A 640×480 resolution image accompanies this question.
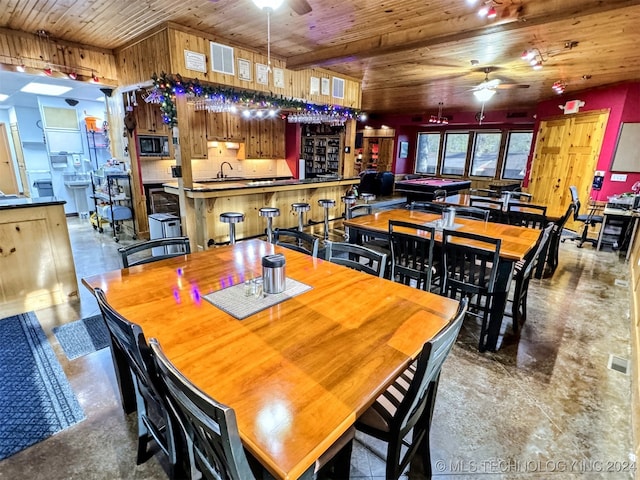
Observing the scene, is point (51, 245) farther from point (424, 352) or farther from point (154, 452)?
point (424, 352)

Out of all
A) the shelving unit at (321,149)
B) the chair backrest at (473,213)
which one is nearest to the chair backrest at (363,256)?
the chair backrest at (473,213)

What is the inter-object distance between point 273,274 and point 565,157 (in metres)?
7.68

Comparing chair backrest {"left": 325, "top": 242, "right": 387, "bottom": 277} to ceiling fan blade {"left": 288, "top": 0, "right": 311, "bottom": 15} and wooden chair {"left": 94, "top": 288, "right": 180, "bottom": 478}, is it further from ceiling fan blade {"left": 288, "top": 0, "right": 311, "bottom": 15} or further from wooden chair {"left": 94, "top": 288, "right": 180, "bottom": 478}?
ceiling fan blade {"left": 288, "top": 0, "right": 311, "bottom": 15}

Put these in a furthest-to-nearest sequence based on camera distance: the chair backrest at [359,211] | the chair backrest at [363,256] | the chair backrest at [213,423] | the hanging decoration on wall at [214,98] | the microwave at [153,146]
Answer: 1. the microwave at [153,146]
2. the chair backrest at [359,211]
3. the hanging decoration on wall at [214,98]
4. the chair backrest at [363,256]
5. the chair backrest at [213,423]

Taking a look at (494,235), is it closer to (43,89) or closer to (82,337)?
(82,337)

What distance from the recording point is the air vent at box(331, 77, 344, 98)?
5.91 meters

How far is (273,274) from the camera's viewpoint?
5.56 ft

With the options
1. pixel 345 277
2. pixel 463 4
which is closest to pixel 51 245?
pixel 345 277

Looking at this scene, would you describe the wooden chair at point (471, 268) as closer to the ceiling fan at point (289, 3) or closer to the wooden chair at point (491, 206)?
the wooden chair at point (491, 206)

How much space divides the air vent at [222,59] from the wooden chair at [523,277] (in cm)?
420

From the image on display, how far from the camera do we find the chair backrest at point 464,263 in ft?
8.34

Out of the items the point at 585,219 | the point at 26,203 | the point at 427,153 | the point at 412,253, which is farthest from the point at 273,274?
the point at 427,153

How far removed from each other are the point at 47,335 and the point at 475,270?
12.4ft

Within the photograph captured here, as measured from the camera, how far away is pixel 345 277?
1979 millimetres
